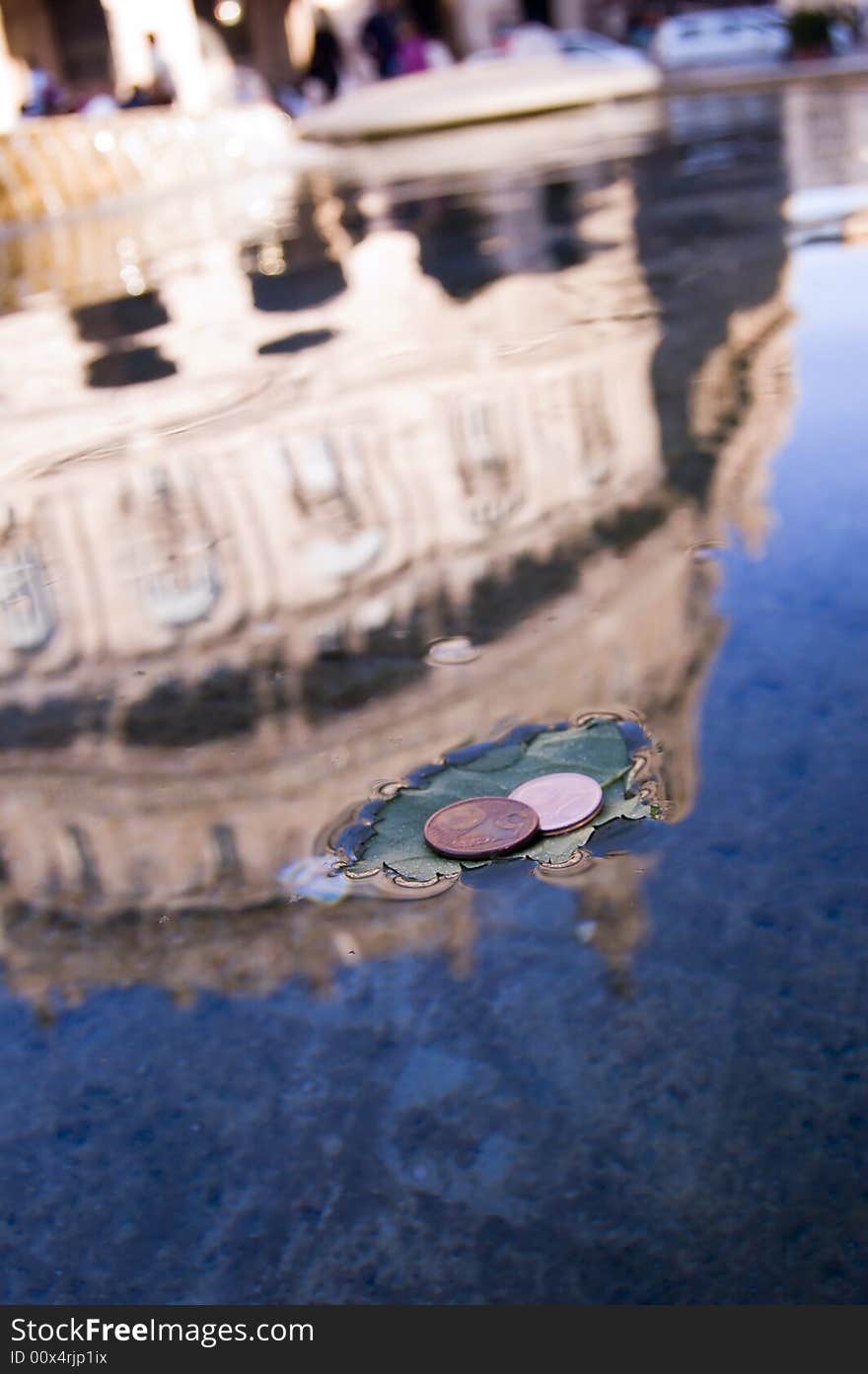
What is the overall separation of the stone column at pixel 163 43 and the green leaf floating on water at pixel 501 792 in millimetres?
26129

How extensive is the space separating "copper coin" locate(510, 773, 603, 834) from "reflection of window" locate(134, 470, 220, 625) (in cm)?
97

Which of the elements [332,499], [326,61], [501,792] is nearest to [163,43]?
[326,61]

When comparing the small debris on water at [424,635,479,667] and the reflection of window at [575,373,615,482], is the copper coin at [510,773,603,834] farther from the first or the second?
the reflection of window at [575,373,615,482]

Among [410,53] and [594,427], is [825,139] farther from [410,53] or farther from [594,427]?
[410,53]

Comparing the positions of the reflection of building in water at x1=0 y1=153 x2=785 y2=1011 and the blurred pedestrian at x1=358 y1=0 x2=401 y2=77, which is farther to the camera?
the blurred pedestrian at x1=358 y1=0 x2=401 y2=77

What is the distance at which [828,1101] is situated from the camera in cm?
125

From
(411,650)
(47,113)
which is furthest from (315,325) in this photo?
(47,113)

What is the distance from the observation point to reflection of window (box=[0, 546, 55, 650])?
2619 millimetres

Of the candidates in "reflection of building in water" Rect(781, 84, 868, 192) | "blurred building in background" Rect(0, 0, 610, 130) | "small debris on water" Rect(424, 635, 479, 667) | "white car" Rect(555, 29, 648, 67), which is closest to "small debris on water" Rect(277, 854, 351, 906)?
"small debris on water" Rect(424, 635, 479, 667)

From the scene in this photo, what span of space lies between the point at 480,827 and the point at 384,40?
22.5 metres

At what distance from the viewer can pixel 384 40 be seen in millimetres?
21891

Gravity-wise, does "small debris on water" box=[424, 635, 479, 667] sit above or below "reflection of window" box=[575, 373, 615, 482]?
below

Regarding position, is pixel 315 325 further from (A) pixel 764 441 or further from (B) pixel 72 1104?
(B) pixel 72 1104

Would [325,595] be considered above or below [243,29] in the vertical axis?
below
